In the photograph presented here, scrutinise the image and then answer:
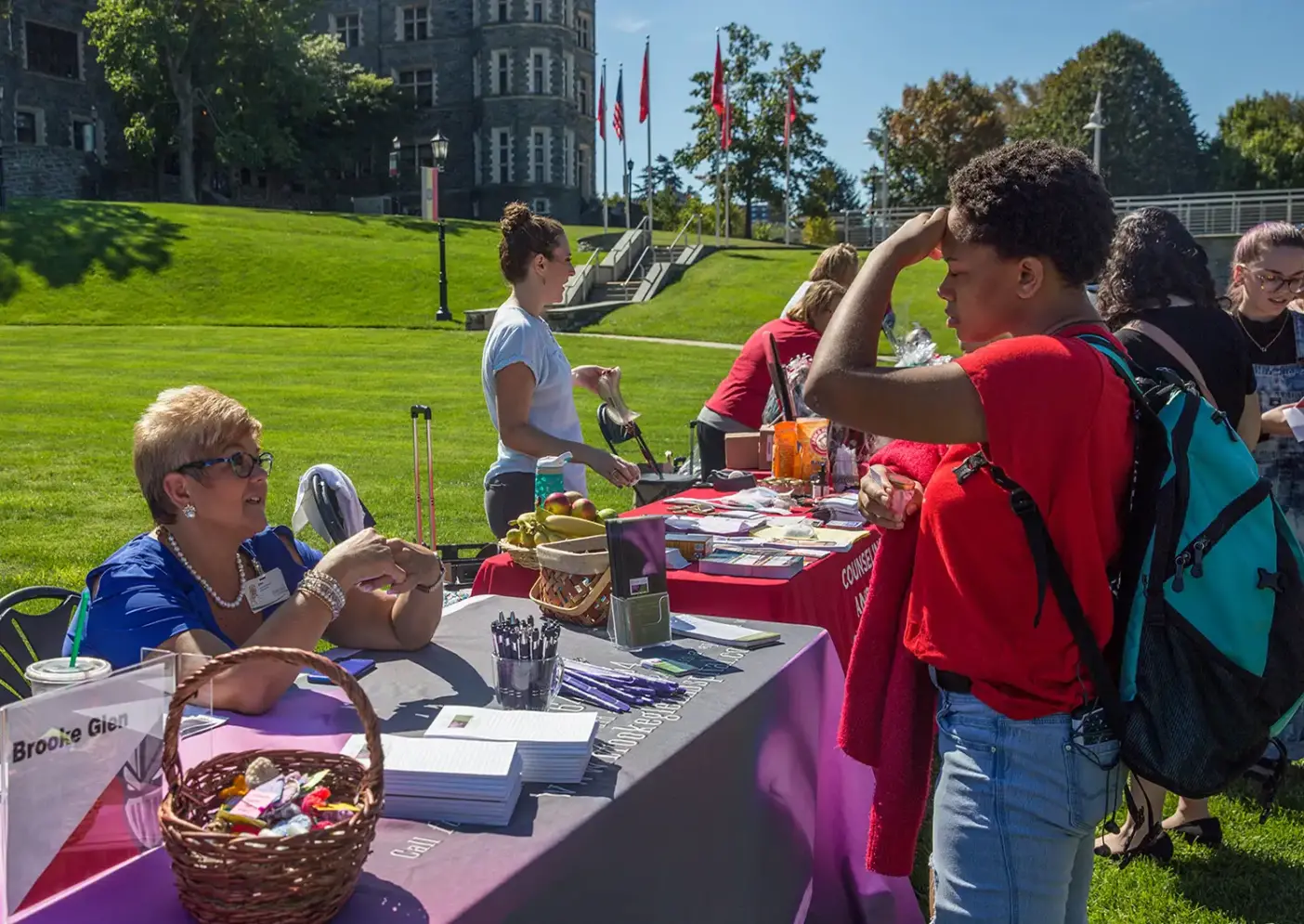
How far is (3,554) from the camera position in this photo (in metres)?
7.52

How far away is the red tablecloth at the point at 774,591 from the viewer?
11.3 feet

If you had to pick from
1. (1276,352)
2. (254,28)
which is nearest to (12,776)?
(1276,352)

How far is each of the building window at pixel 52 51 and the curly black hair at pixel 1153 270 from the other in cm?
5036

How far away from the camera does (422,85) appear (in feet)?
178

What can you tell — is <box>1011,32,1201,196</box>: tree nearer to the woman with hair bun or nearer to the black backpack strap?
the woman with hair bun

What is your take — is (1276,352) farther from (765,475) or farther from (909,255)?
(909,255)

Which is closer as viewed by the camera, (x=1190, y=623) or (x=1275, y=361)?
(x=1190, y=623)

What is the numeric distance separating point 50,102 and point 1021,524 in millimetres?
51578

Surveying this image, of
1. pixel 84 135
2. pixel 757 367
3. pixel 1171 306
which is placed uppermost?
pixel 84 135

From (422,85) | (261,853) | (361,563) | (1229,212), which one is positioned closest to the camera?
(261,853)

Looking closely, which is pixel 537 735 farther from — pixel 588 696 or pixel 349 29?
pixel 349 29

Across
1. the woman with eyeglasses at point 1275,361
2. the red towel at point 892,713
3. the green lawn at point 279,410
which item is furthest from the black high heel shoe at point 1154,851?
the green lawn at point 279,410

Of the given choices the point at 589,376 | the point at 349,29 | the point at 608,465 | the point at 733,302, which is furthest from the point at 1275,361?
the point at 349,29

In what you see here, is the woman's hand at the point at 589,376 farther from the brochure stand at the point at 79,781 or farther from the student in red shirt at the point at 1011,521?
the brochure stand at the point at 79,781
